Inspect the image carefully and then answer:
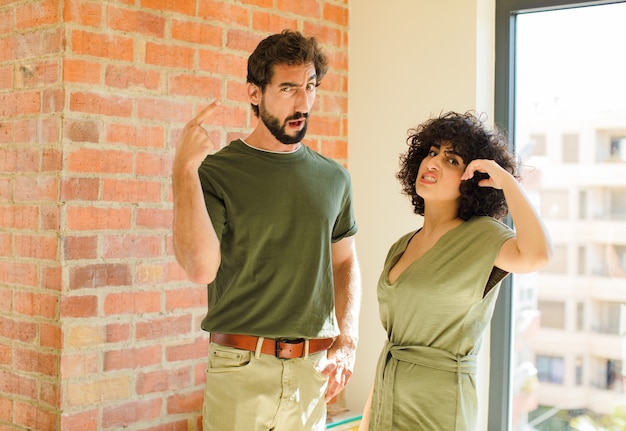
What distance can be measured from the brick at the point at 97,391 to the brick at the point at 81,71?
96cm

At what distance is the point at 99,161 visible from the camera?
2508 millimetres

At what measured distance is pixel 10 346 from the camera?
8.52ft

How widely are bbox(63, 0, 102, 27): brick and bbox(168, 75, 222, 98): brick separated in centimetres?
34

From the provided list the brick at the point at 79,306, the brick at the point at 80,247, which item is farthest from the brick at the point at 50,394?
the brick at the point at 80,247

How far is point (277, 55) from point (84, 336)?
1096 millimetres

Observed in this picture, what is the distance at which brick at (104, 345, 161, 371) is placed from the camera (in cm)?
254

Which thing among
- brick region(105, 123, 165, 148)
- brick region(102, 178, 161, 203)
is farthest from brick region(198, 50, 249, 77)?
brick region(102, 178, 161, 203)

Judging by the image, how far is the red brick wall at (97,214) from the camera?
8.00 feet

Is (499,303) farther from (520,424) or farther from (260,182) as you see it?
(260,182)

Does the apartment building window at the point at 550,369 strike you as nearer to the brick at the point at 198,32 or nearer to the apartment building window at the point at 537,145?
the apartment building window at the point at 537,145

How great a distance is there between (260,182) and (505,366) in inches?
60.3

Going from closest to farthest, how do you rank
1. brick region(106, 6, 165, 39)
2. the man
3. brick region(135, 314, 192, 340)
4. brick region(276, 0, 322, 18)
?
the man < brick region(106, 6, 165, 39) < brick region(135, 314, 192, 340) < brick region(276, 0, 322, 18)

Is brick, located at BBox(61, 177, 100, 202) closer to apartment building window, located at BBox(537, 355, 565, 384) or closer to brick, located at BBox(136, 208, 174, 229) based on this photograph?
brick, located at BBox(136, 208, 174, 229)

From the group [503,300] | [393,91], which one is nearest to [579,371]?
[503,300]
